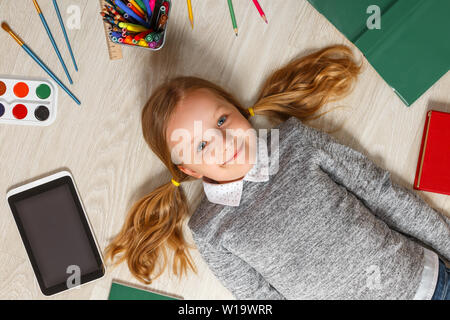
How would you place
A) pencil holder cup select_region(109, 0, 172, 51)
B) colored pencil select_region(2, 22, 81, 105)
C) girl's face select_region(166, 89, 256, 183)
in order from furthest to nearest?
colored pencil select_region(2, 22, 81, 105) → pencil holder cup select_region(109, 0, 172, 51) → girl's face select_region(166, 89, 256, 183)

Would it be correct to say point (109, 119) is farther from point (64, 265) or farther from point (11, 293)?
point (11, 293)

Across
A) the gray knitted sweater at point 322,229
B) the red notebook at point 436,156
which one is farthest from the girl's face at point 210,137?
the red notebook at point 436,156

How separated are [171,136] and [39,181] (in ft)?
1.40

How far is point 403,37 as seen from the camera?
789 millimetres

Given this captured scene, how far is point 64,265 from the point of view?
35.4 inches

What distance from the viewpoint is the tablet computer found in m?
0.90

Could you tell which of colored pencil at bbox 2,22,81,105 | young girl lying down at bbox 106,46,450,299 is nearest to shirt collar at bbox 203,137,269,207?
young girl lying down at bbox 106,46,450,299

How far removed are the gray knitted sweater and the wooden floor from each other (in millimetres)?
119

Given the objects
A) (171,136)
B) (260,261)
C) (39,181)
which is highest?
(171,136)

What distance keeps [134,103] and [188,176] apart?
0.77 ft

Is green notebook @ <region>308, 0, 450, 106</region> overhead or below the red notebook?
overhead

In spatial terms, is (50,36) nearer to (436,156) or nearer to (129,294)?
(129,294)

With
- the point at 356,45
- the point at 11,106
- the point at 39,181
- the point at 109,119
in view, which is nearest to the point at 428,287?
the point at 356,45

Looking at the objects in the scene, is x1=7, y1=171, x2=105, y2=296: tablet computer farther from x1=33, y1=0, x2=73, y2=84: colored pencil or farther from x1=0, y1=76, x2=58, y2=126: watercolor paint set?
x1=33, y1=0, x2=73, y2=84: colored pencil
